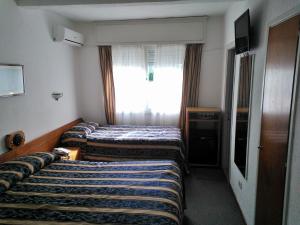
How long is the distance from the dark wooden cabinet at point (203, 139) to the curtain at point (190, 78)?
30 centimetres

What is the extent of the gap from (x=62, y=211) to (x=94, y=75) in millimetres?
3249

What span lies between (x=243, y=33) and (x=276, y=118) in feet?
3.68

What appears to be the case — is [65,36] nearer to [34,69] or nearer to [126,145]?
[34,69]

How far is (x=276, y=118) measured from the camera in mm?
1721

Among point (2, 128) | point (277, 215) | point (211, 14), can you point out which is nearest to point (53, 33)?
point (2, 128)

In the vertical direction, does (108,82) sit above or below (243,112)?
above

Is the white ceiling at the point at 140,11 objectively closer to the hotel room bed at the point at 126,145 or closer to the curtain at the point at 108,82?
the curtain at the point at 108,82

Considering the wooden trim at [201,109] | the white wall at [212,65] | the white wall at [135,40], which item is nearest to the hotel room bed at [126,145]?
the wooden trim at [201,109]

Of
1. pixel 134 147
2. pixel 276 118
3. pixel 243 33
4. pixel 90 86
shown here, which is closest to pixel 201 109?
pixel 134 147

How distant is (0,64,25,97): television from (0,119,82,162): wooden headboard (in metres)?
0.66

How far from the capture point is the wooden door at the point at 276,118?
153cm

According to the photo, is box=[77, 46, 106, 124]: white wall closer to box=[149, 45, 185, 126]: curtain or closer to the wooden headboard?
the wooden headboard

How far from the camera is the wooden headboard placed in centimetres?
268

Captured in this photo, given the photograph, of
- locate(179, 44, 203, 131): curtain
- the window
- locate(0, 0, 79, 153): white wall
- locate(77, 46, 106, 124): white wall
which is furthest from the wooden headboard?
locate(179, 44, 203, 131): curtain
